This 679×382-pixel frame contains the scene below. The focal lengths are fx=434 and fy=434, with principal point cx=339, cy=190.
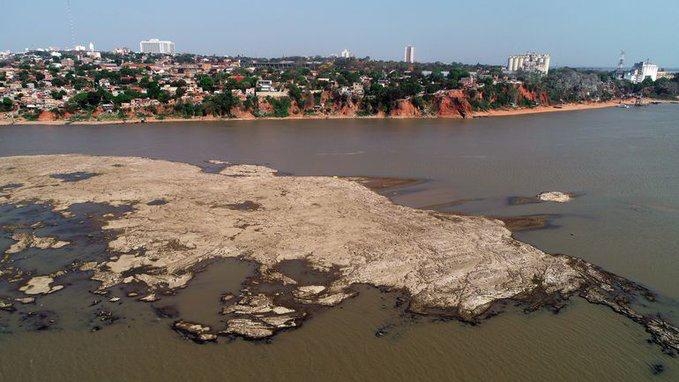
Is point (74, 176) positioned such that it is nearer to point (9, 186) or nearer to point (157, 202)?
point (9, 186)

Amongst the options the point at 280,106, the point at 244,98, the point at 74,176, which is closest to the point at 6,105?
the point at 244,98

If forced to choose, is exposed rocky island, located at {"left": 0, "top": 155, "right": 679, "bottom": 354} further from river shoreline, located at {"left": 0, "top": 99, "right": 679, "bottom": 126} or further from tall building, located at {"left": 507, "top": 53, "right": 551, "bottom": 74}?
tall building, located at {"left": 507, "top": 53, "right": 551, "bottom": 74}

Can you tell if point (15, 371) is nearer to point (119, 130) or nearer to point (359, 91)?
point (119, 130)

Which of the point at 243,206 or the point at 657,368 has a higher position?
the point at 243,206

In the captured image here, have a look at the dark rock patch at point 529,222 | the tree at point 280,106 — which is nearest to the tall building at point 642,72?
the tree at point 280,106

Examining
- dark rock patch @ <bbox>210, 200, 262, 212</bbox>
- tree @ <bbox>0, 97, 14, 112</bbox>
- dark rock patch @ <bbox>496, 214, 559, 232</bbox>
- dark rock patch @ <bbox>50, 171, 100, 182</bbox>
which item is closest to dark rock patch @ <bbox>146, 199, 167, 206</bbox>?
dark rock patch @ <bbox>210, 200, 262, 212</bbox>

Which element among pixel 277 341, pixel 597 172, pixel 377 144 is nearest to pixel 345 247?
pixel 277 341

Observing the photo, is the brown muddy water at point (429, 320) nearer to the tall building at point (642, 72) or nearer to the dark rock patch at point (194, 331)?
the dark rock patch at point (194, 331)
